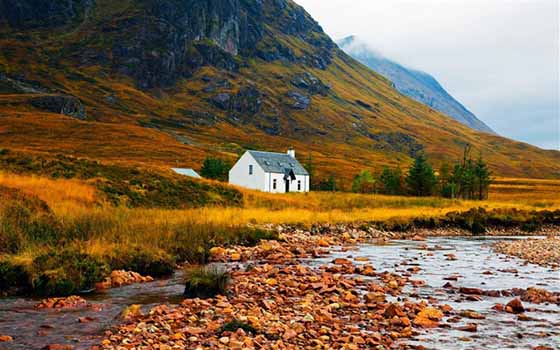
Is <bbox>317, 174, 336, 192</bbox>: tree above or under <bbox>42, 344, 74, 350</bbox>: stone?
above

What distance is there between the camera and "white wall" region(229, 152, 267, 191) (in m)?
87.6

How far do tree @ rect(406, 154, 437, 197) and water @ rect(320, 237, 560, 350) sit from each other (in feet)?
200

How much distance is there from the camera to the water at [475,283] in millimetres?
12922

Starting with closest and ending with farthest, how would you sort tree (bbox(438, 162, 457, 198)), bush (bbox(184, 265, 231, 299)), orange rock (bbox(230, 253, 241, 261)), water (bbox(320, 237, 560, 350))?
water (bbox(320, 237, 560, 350)) → bush (bbox(184, 265, 231, 299)) → orange rock (bbox(230, 253, 241, 261)) → tree (bbox(438, 162, 457, 198))

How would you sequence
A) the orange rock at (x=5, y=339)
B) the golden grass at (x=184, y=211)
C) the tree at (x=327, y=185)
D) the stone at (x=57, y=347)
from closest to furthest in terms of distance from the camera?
the stone at (x=57, y=347)
the orange rock at (x=5, y=339)
the golden grass at (x=184, y=211)
the tree at (x=327, y=185)

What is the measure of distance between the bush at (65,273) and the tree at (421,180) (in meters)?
87.4

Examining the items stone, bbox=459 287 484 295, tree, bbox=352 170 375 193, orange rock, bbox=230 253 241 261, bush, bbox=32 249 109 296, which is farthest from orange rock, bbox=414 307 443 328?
tree, bbox=352 170 375 193

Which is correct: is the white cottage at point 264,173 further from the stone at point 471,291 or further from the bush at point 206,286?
the bush at point 206,286

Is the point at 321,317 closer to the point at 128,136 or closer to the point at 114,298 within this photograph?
the point at 114,298

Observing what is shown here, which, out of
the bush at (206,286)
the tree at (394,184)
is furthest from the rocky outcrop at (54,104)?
the bush at (206,286)

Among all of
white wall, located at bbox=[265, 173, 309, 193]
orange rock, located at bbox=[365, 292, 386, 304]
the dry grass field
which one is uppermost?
white wall, located at bbox=[265, 173, 309, 193]

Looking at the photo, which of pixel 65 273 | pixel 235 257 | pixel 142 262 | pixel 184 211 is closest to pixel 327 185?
pixel 184 211

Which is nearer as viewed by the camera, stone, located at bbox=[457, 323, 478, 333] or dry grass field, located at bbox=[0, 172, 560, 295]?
stone, located at bbox=[457, 323, 478, 333]

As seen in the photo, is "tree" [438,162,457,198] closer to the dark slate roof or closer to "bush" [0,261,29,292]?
the dark slate roof
